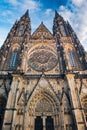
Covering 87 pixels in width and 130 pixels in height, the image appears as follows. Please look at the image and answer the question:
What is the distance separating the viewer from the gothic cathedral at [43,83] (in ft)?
34.4

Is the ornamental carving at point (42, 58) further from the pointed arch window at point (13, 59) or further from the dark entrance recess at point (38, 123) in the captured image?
the dark entrance recess at point (38, 123)

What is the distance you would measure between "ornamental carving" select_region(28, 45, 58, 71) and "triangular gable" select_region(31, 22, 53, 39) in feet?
6.77

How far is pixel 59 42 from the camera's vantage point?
57.0ft

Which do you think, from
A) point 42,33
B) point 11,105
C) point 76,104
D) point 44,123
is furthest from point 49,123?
point 42,33

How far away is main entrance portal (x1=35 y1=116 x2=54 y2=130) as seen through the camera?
10.7 m

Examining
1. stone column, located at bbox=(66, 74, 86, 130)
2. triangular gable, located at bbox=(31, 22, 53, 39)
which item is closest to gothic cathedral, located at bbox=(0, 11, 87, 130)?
stone column, located at bbox=(66, 74, 86, 130)

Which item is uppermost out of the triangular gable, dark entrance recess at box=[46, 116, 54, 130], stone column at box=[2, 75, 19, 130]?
the triangular gable

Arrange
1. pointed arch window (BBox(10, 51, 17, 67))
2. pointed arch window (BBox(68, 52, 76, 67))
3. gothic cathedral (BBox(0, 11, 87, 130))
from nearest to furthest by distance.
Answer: gothic cathedral (BBox(0, 11, 87, 130)), pointed arch window (BBox(10, 51, 17, 67)), pointed arch window (BBox(68, 52, 76, 67))

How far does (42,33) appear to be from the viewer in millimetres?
19672

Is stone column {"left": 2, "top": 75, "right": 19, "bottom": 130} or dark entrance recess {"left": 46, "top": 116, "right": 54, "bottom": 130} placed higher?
stone column {"left": 2, "top": 75, "right": 19, "bottom": 130}

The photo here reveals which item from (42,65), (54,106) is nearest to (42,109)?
(54,106)

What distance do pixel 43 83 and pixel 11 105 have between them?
3.86 metres

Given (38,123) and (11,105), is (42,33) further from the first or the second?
(38,123)

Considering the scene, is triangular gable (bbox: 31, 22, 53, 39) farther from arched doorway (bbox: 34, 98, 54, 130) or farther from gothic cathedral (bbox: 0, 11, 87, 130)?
arched doorway (bbox: 34, 98, 54, 130)
